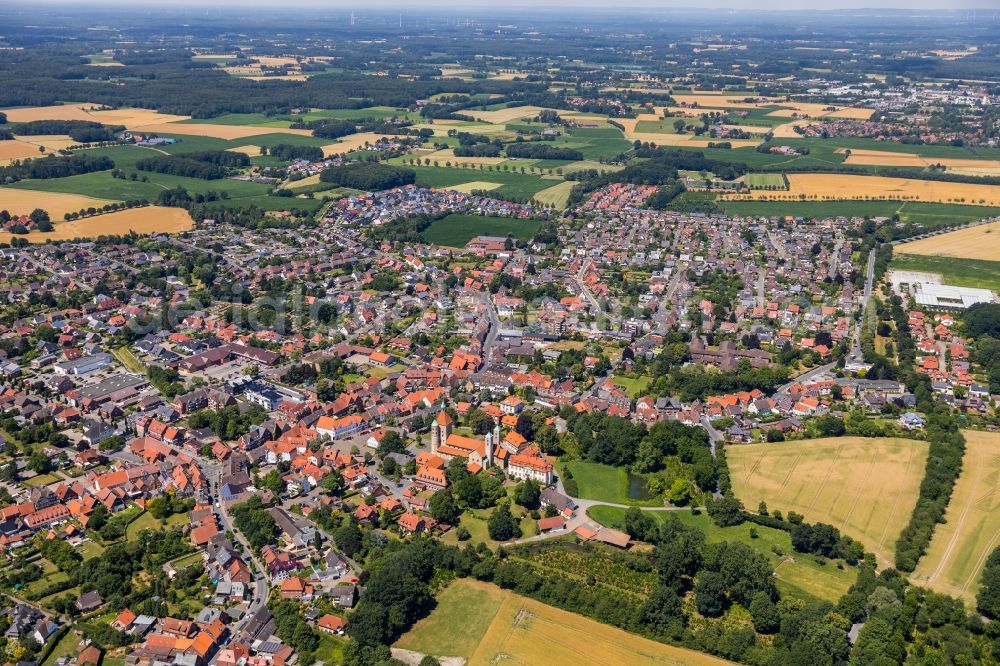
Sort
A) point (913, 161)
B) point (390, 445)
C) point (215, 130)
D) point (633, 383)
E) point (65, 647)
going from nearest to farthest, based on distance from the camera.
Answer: point (65, 647) < point (390, 445) < point (633, 383) < point (913, 161) < point (215, 130)

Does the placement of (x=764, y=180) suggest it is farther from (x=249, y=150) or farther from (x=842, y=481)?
(x=842, y=481)

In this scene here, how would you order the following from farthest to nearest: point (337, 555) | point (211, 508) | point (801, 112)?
1. point (801, 112)
2. point (211, 508)
3. point (337, 555)

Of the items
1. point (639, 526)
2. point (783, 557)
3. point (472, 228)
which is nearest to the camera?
point (783, 557)

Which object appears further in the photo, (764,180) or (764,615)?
(764,180)

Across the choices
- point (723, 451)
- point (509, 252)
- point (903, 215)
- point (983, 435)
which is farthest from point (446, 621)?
point (903, 215)

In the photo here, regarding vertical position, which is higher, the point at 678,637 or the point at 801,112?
the point at 801,112

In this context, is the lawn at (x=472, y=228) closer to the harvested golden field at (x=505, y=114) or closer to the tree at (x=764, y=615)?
the tree at (x=764, y=615)

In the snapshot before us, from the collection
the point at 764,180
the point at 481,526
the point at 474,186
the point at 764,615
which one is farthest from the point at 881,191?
the point at 764,615

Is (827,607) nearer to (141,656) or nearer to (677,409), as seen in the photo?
(677,409)
